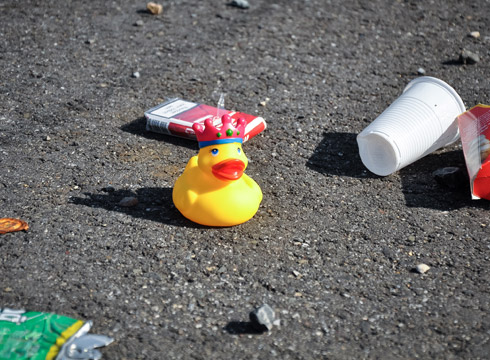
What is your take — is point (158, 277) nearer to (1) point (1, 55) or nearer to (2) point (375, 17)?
(1) point (1, 55)

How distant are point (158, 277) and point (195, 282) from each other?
0.17m

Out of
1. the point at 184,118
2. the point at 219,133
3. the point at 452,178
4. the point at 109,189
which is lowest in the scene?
the point at 109,189

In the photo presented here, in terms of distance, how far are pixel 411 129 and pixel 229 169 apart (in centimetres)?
119

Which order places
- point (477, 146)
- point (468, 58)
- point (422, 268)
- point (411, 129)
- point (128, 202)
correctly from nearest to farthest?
1. point (422, 268)
2. point (128, 202)
3. point (477, 146)
4. point (411, 129)
5. point (468, 58)

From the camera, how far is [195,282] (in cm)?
289

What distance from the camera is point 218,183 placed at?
3.14 meters

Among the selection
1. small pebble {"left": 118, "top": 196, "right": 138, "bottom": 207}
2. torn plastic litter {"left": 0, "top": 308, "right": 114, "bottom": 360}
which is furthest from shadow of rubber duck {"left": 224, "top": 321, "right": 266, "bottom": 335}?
small pebble {"left": 118, "top": 196, "right": 138, "bottom": 207}

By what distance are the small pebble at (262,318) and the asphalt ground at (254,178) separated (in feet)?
0.13

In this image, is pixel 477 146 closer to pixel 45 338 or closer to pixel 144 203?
pixel 144 203

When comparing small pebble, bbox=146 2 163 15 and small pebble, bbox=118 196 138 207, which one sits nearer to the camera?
small pebble, bbox=118 196 138 207

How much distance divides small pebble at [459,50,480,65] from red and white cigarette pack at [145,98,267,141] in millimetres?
1821

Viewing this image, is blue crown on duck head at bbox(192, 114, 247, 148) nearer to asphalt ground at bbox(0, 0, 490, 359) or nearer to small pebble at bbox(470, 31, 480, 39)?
asphalt ground at bbox(0, 0, 490, 359)

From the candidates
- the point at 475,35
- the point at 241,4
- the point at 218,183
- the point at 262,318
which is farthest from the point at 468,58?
the point at 262,318

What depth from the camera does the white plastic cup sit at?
11.9 ft
